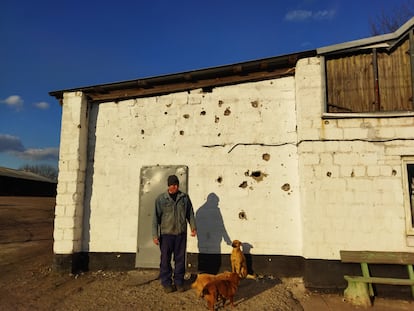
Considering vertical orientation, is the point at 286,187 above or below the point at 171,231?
above

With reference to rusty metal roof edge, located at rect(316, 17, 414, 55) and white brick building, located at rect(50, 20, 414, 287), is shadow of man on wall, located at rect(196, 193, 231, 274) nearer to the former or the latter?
white brick building, located at rect(50, 20, 414, 287)

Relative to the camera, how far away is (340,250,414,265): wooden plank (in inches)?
195

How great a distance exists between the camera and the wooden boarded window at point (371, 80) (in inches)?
220

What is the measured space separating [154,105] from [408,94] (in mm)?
5009

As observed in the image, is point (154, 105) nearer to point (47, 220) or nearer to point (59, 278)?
point (59, 278)

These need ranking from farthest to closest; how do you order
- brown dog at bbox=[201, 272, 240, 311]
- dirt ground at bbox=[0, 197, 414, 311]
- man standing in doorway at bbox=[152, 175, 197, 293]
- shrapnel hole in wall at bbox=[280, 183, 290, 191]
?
shrapnel hole in wall at bbox=[280, 183, 290, 191] → man standing in doorway at bbox=[152, 175, 197, 293] → dirt ground at bbox=[0, 197, 414, 311] → brown dog at bbox=[201, 272, 240, 311]

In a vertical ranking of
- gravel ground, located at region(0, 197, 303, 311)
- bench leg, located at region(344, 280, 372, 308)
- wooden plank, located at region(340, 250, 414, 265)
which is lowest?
gravel ground, located at region(0, 197, 303, 311)

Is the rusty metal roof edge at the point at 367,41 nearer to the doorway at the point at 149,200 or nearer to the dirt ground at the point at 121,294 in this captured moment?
the doorway at the point at 149,200

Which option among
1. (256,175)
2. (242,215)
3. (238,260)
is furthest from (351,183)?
(238,260)

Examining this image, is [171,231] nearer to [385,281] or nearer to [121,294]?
[121,294]

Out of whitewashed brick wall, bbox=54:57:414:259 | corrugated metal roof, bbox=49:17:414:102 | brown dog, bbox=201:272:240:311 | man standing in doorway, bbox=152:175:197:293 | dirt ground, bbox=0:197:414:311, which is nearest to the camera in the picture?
brown dog, bbox=201:272:240:311

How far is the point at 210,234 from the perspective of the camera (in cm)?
614

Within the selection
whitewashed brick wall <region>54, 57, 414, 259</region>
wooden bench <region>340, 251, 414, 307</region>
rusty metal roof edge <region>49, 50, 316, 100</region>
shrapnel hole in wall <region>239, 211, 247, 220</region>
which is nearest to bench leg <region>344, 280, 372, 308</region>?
wooden bench <region>340, 251, 414, 307</region>

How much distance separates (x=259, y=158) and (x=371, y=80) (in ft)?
8.27
